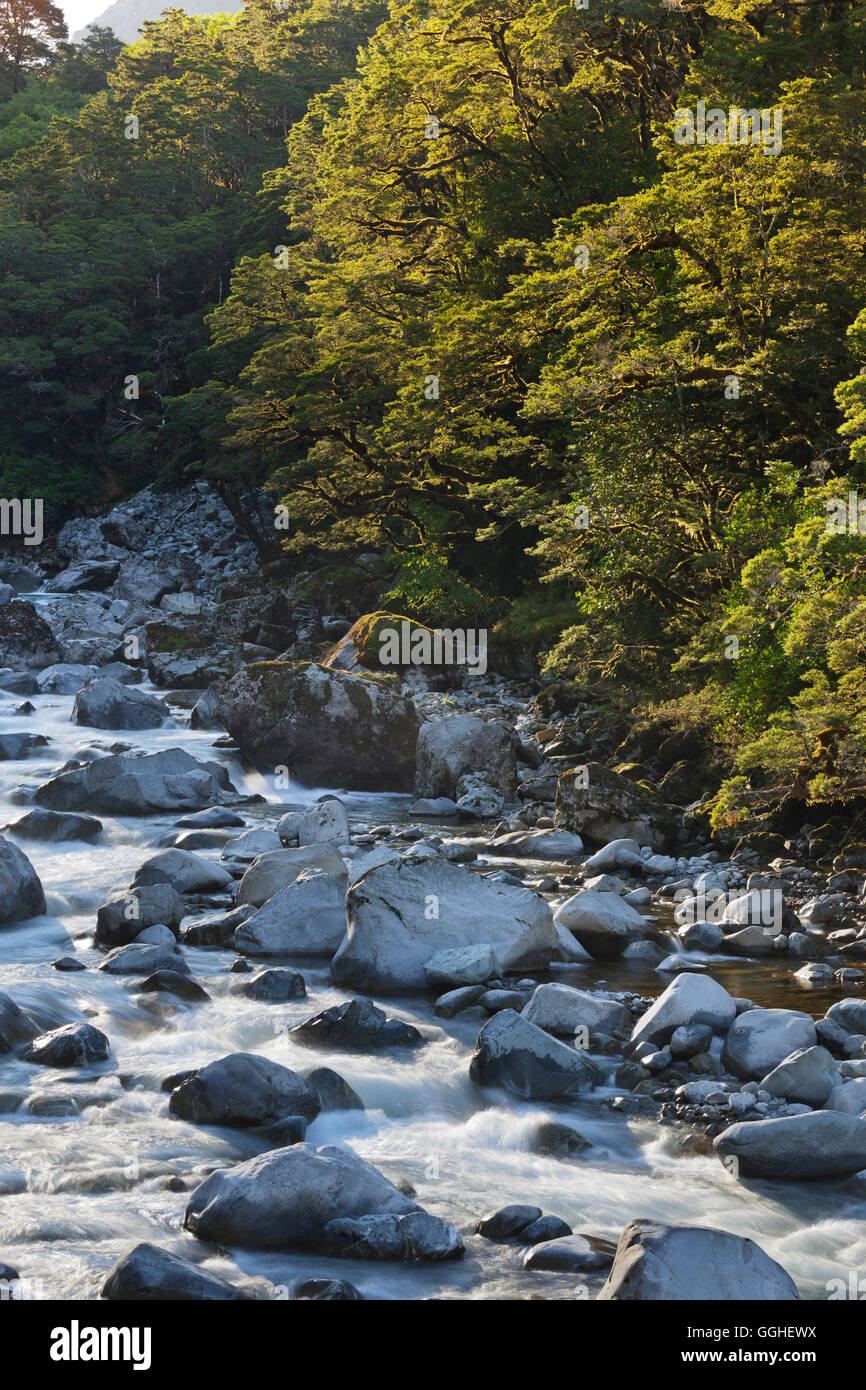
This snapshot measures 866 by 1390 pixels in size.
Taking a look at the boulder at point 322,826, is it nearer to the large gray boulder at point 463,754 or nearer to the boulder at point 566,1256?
the large gray boulder at point 463,754

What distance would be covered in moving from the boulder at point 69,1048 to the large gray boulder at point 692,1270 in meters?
3.54

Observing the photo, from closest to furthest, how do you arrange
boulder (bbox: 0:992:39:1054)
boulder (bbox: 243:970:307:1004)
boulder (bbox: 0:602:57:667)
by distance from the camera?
1. boulder (bbox: 0:992:39:1054)
2. boulder (bbox: 243:970:307:1004)
3. boulder (bbox: 0:602:57:667)

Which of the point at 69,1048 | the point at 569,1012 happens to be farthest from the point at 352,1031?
the point at 69,1048

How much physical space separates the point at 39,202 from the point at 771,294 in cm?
3511

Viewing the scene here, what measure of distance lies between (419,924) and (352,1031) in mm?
1264

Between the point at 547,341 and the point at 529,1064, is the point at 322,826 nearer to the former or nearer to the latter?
the point at 529,1064

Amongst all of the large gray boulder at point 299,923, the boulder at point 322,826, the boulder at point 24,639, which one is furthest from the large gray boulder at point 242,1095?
the boulder at point 24,639

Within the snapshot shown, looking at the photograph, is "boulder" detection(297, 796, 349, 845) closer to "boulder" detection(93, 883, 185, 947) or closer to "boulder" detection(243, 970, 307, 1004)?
"boulder" detection(93, 883, 185, 947)

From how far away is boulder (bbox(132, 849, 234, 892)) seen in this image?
1038 centimetres

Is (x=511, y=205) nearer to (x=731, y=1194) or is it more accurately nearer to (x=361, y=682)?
(x=361, y=682)

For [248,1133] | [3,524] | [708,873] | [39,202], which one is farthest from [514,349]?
[39,202]

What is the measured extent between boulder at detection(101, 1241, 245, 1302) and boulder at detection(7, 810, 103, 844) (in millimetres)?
8326

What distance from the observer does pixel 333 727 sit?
51.7 feet

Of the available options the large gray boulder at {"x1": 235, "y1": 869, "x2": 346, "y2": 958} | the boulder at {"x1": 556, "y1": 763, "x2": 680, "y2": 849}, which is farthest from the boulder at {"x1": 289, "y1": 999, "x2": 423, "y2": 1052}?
the boulder at {"x1": 556, "y1": 763, "x2": 680, "y2": 849}
